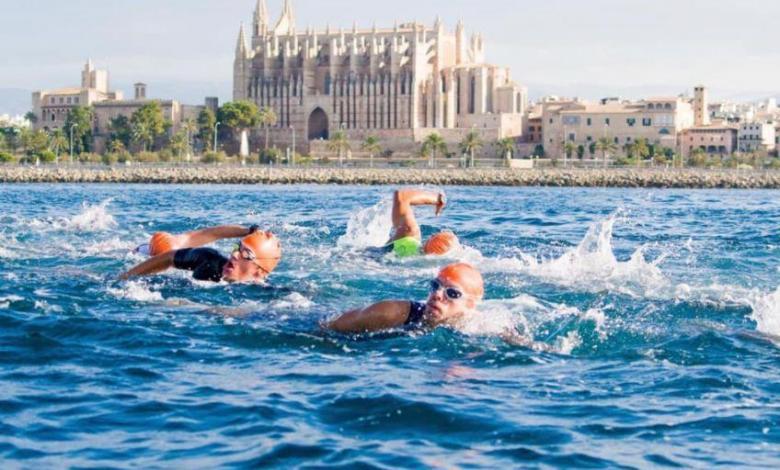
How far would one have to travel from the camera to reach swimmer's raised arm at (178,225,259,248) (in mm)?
14172

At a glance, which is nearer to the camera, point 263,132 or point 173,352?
point 173,352

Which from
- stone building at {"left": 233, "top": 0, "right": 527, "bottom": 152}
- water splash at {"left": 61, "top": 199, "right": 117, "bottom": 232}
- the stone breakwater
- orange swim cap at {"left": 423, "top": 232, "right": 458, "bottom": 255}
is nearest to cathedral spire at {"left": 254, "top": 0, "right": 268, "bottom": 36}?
stone building at {"left": 233, "top": 0, "right": 527, "bottom": 152}

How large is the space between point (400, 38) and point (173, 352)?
16606 cm

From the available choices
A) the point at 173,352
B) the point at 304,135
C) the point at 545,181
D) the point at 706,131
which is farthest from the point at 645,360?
the point at 304,135

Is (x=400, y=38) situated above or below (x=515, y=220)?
above

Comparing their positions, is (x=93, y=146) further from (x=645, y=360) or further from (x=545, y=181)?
(x=645, y=360)

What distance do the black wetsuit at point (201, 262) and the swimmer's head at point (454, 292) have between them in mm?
3696

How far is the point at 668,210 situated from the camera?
4894 cm

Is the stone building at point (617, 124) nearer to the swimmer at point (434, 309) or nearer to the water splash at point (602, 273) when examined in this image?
the water splash at point (602, 273)

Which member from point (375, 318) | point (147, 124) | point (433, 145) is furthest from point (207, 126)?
point (375, 318)

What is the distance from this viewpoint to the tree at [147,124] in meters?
164

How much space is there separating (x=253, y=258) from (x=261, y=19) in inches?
6964

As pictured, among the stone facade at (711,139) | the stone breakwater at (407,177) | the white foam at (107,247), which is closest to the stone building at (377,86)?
the stone facade at (711,139)

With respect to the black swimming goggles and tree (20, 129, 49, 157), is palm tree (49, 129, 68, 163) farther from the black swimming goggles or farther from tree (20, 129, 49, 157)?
the black swimming goggles
